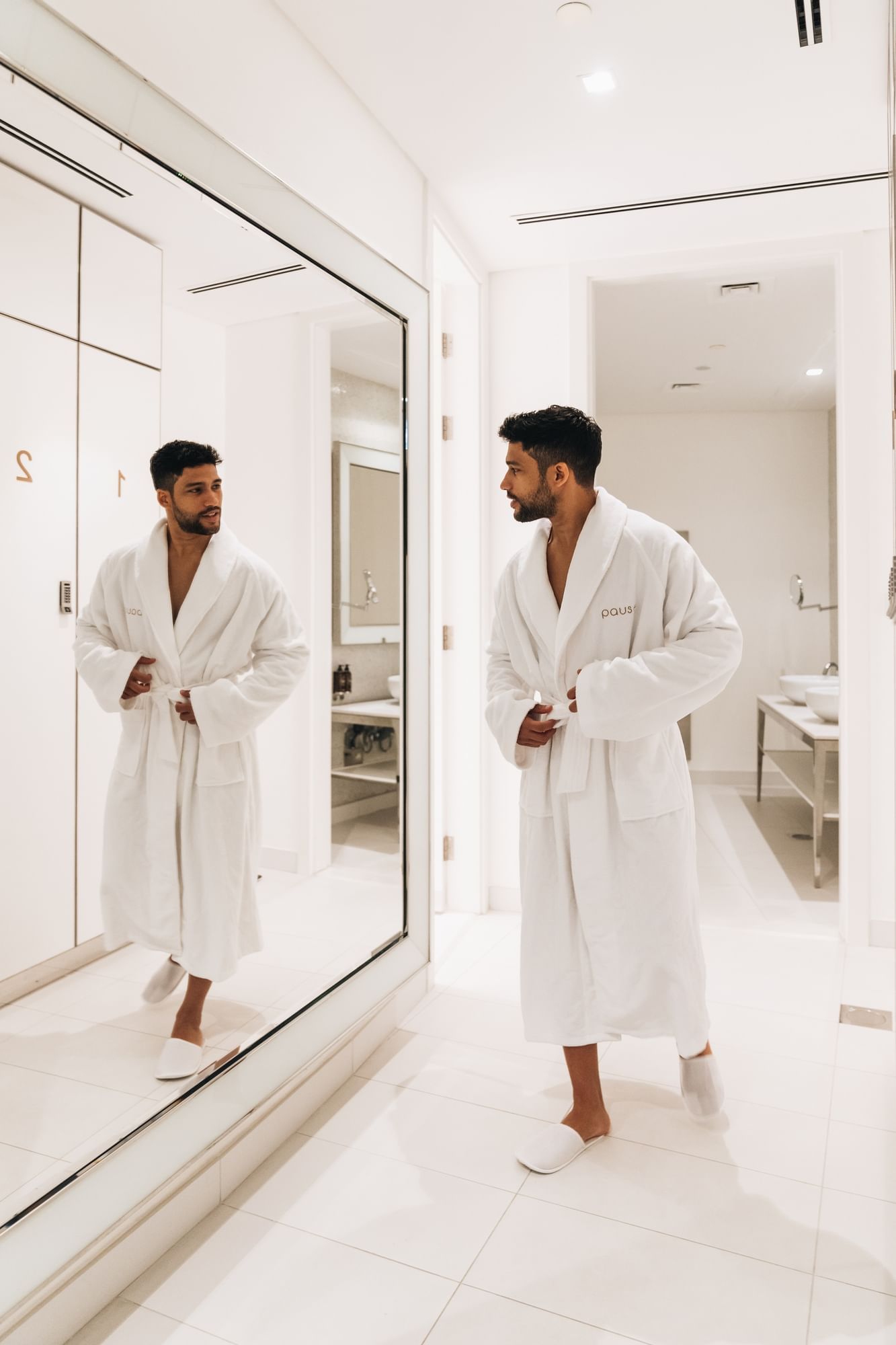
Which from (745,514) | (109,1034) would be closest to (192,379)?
(109,1034)

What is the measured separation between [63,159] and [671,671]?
1.32m

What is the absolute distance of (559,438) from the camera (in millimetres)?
1853

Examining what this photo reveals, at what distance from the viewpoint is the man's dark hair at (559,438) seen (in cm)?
185

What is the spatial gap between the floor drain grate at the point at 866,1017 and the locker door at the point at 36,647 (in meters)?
2.13

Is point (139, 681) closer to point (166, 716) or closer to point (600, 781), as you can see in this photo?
point (166, 716)

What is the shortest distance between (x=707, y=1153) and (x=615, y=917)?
0.53 m

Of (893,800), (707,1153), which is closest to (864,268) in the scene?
(893,800)

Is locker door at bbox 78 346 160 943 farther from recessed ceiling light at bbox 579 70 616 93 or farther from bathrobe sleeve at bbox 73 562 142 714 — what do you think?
recessed ceiling light at bbox 579 70 616 93

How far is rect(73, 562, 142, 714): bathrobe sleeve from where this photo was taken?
1.33m

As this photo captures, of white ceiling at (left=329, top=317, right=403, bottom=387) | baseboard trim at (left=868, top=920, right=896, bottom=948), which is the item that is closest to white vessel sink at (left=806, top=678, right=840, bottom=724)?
baseboard trim at (left=868, top=920, right=896, bottom=948)

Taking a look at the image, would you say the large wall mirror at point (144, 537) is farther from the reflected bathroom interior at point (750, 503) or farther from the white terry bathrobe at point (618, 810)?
the reflected bathroom interior at point (750, 503)

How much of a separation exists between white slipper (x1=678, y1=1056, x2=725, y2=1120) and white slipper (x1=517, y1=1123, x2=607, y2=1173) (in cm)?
23

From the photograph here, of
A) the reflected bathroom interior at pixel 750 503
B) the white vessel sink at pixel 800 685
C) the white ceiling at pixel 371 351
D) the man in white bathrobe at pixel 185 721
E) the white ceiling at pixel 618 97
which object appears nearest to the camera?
the man in white bathrobe at pixel 185 721

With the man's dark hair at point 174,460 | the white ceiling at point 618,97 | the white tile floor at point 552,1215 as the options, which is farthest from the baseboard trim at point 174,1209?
the white ceiling at point 618,97
